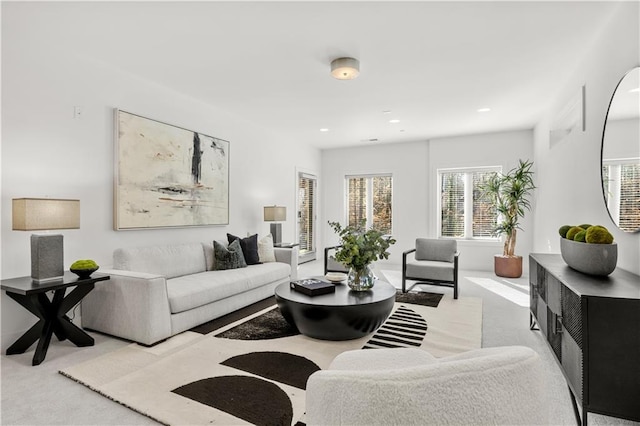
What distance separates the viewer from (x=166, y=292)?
3.02m

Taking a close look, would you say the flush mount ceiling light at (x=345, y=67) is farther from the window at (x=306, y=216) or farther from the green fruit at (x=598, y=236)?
the window at (x=306, y=216)

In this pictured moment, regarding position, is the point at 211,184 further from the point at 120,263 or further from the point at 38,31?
the point at 38,31

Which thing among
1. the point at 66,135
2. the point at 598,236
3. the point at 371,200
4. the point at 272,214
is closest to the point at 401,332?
the point at 598,236

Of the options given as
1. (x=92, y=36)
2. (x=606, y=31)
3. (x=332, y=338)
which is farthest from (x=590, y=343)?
(x=92, y=36)

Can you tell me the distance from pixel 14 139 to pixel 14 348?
5.46 ft

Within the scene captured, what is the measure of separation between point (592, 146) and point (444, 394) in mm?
3054

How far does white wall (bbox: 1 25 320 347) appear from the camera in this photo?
282 centimetres

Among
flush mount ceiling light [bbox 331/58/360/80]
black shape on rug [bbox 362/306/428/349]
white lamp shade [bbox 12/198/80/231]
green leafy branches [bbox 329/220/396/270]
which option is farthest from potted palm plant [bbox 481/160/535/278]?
white lamp shade [bbox 12/198/80/231]

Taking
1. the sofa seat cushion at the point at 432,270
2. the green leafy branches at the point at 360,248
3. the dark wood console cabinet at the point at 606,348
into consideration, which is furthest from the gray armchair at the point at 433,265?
the dark wood console cabinet at the point at 606,348

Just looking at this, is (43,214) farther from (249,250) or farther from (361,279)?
(361,279)

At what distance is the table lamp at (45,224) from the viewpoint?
2561 millimetres

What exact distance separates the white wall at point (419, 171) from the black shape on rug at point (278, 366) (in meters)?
5.10

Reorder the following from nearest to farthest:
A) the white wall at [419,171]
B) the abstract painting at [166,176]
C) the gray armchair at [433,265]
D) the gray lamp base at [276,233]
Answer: the abstract painting at [166,176], the gray armchair at [433,265], the gray lamp base at [276,233], the white wall at [419,171]

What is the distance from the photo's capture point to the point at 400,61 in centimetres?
340
